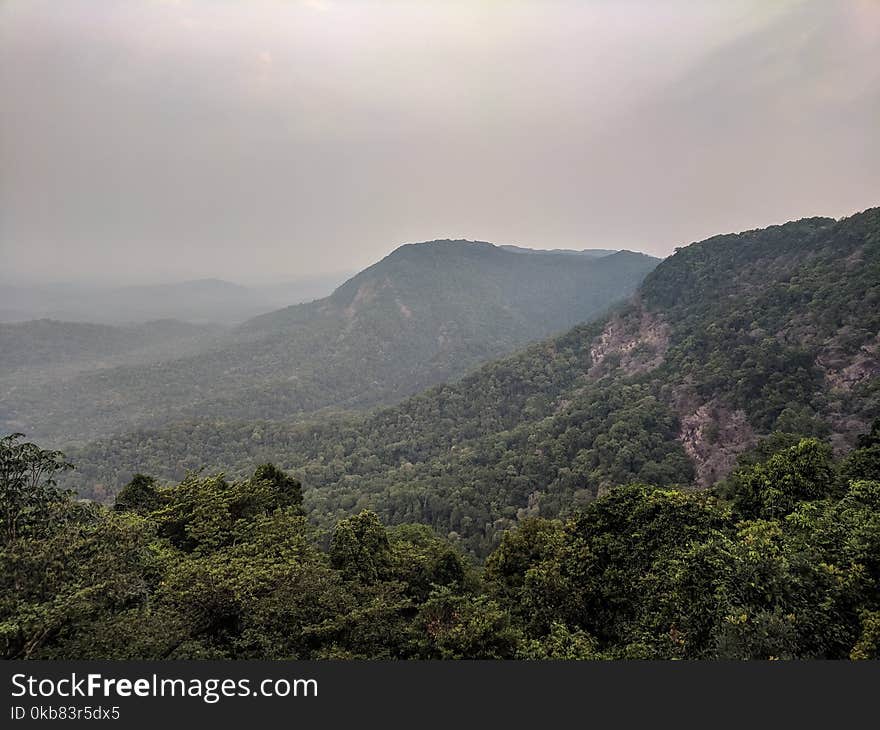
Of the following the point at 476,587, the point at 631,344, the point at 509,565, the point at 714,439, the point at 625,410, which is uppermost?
the point at 631,344

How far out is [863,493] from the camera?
48.6 ft

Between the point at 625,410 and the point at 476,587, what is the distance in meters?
49.8

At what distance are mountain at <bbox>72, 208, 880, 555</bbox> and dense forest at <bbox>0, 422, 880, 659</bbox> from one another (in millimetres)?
20242

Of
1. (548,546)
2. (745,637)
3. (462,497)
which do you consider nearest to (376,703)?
(745,637)

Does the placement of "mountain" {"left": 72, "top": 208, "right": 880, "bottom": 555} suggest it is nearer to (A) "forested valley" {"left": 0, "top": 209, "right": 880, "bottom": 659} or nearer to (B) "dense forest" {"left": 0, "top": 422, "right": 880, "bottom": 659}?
(A) "forested valley" {"left": 0, "top": 209, "right": 880, "bottom": 659}

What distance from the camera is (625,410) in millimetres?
62031

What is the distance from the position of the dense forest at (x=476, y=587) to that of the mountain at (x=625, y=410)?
20242 mm

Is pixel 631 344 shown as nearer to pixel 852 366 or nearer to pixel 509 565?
pixel 852 366

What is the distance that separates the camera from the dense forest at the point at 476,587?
1045 centimetres

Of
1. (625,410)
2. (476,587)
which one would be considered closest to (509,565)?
(476,587)

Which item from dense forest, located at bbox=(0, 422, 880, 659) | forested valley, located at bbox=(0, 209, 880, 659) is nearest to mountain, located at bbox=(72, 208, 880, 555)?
forested valley, located at bbox=(0, 209, 880, 659)

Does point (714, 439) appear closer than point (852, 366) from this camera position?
No

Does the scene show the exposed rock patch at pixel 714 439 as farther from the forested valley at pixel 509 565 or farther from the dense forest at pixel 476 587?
the dense forest at pixel 476 587

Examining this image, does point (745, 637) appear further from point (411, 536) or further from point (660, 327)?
point (660, 327)
